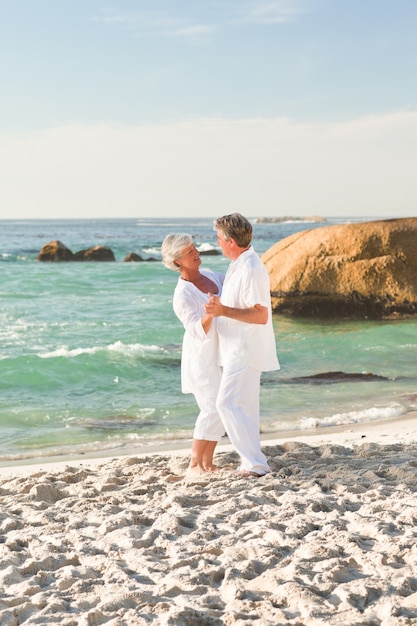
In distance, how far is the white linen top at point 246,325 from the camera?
5.31 m

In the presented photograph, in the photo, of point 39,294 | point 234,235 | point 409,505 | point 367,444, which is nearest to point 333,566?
point 409,505

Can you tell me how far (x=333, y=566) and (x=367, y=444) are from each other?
8.97 feet

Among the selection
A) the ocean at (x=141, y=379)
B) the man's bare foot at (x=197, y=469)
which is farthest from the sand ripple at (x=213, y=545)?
the ocean at (x=141, y=379)

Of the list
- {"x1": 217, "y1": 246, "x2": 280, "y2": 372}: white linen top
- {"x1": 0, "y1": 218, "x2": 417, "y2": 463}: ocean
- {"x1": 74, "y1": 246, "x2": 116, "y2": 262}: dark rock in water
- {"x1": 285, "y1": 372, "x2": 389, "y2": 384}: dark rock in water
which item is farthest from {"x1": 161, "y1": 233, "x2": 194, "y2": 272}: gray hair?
{"x1": 74, "y1": 246, "x2": 116, "y2": 262}: dark rock in water

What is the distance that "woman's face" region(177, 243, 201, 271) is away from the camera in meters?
5.53

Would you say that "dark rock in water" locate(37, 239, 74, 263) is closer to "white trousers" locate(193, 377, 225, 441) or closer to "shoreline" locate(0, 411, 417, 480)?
"shoreline" locate(0, 411, 417, 480)

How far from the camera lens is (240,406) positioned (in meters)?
5.55

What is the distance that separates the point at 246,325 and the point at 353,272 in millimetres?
9550

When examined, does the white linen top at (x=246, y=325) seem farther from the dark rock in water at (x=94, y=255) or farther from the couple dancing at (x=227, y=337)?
the dark rock in water at (x=94, y=255)

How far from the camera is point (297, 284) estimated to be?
1501 centimetres

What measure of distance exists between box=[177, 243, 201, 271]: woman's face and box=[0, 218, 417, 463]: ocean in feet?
8.06

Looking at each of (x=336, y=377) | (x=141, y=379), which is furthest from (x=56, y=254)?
(x=336, y=377)

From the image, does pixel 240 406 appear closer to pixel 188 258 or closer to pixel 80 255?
pixel 188 258

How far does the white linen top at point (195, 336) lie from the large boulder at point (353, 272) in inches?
359
